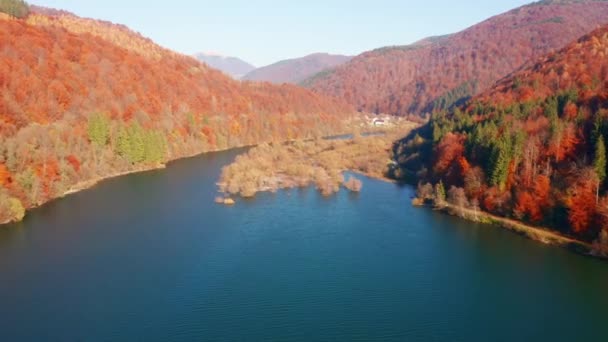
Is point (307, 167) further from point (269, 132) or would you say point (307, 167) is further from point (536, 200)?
point (269, 132)

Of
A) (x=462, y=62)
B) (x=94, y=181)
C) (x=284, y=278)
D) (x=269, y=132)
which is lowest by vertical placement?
(x=284, y=278)

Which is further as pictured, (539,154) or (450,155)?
(450,155)

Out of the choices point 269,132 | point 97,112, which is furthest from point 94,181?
point 269,132

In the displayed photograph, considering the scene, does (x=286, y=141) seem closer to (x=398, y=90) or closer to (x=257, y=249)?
(x=257, y=249)

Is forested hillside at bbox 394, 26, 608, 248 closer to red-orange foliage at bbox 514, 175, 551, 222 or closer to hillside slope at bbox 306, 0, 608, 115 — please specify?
red-orange foliage at bbox 514, 175, 551, 222

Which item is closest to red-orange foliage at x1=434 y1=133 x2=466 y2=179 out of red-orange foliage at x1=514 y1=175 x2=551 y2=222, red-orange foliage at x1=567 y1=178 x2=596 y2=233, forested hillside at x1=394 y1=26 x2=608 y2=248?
forested hillside at x1=394 y1=26 x2=608 y2=248

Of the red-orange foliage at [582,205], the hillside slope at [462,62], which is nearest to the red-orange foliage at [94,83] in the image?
the red-orange foliage at [582,205]

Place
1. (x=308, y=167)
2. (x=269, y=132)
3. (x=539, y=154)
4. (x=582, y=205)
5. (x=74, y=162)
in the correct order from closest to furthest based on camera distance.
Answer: (x=582, y=205), (x=539, y=154), (x=74, y=162), (x=308, y=167), (x=269, y=132)
